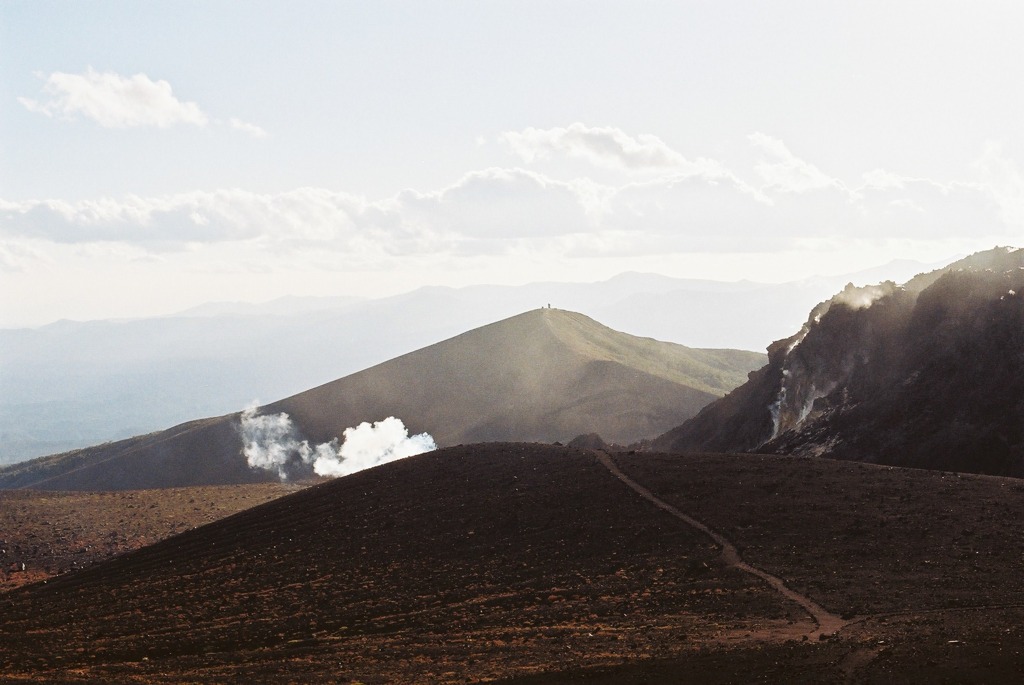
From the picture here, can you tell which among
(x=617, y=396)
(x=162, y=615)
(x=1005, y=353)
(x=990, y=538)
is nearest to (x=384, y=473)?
(x=162, y=615)

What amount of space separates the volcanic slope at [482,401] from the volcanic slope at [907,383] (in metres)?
38.4

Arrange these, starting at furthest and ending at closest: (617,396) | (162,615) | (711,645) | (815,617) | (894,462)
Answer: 1. (617,396)
2. (894,462)
3. (162,615)
4. (815,617)
5. (711,645)

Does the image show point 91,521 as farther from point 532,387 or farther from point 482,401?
point 532,387

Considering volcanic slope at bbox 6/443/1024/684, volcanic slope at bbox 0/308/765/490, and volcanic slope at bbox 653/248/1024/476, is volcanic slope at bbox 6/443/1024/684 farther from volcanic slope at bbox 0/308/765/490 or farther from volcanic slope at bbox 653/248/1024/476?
volcanic slope at bbox 0/308/765/490

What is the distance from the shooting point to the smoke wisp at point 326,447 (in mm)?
111688

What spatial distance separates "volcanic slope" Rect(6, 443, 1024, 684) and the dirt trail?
313 millimetres

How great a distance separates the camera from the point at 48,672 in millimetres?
28609

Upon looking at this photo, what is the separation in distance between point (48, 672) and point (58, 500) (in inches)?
2145

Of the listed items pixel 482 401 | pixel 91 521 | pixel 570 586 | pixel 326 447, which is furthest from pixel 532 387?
pixel 570 586

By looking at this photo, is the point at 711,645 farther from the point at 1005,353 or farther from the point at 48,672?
the point at 1005,353

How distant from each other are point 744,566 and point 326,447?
9252cm

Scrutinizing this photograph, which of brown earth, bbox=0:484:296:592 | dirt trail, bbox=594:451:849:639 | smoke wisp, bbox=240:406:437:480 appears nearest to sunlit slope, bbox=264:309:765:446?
smoke wisp, bbox=240:406:437:480

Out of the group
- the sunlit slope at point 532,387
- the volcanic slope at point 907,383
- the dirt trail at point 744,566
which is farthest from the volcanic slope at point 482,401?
the dirt trail at point 744,566

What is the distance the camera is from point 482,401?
132000mm
